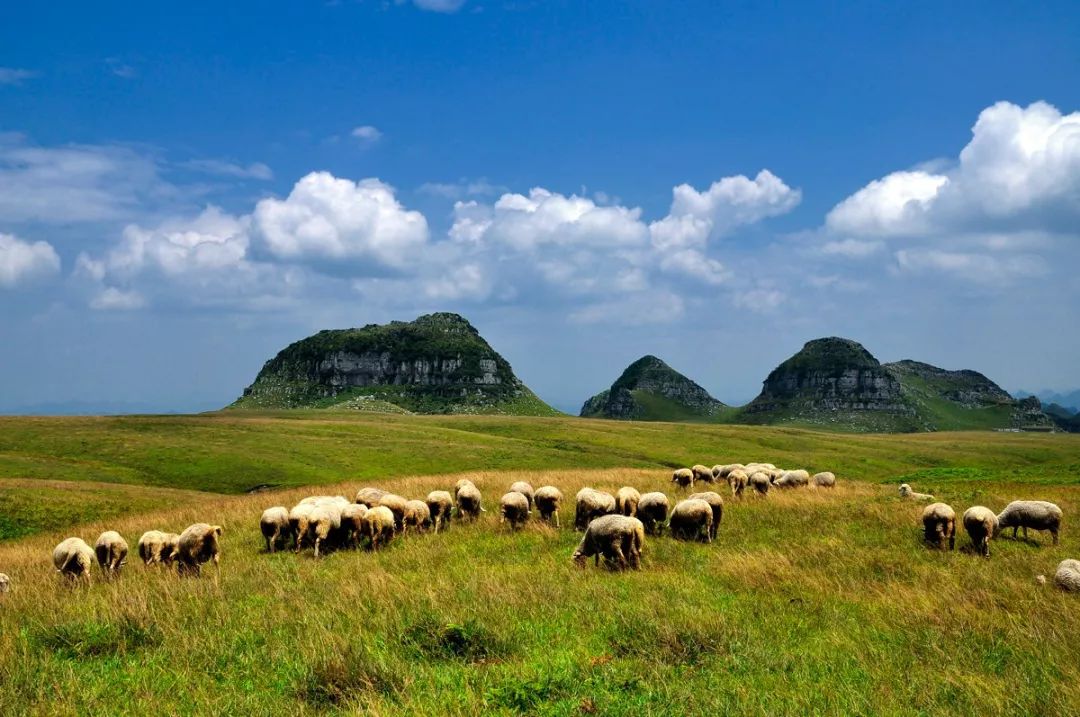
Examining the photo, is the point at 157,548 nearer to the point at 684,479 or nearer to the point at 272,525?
the point at 272,525

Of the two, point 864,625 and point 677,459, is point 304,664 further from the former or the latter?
point 677,459

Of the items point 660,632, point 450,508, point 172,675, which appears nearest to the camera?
point 172,675

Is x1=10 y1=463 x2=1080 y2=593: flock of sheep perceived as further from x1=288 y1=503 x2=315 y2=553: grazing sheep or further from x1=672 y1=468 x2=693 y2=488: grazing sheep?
x1=672 y1=468 x2=693 y2=488: grazing sheep

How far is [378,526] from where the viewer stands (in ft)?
62.9

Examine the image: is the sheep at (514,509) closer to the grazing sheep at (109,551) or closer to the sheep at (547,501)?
the sheep at (547,501)

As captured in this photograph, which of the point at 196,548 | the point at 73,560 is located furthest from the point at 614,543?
the point at 73,560

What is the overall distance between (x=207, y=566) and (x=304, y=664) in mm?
9193

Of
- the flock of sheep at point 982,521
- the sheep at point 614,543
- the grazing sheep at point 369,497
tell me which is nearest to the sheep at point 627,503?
the sheep at point 614,543

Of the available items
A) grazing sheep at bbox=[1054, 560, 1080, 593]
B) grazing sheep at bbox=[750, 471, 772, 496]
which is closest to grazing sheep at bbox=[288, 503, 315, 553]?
grazing sheep at bbox=[1054, 560, 1080, 593]

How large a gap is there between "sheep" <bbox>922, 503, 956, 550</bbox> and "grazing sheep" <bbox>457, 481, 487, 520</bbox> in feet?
49.6

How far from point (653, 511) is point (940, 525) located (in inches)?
325

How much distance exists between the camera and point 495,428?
100688mm

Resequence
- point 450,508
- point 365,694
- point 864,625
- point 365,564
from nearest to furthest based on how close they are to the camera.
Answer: point 365,694 < point 864,625 < point 365,564 < point 450,508

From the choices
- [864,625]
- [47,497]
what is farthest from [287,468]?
[864,625]
